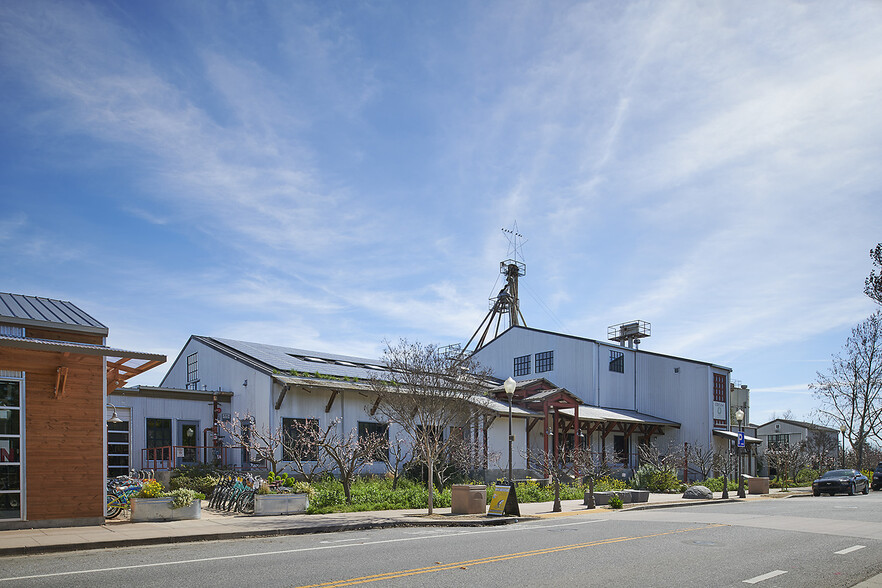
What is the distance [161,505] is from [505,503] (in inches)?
338

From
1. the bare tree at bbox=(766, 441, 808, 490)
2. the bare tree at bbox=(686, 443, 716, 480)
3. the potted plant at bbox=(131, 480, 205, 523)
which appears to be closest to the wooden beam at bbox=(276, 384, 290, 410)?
the potted plant at bbox=(131, 480, 205, 523)


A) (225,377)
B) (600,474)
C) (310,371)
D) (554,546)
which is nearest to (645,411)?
(600,474)

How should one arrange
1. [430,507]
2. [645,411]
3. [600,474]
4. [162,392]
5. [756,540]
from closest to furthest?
[756,540]
[430,507]
[162,392]
[600,474]
[645,411]

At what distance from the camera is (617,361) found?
44625 millimetres

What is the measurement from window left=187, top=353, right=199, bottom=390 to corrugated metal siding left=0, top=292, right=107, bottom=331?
47.8 feet

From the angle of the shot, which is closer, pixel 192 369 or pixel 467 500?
pixel 467 500

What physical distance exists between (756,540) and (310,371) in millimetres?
19744

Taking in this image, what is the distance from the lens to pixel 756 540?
46.7 ft

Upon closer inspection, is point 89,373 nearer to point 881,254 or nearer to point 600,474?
point 881,254

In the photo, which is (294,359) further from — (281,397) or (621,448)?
(621,448)

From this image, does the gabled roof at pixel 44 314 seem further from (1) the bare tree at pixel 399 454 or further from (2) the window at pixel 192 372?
(2) the window at pixel 192 372

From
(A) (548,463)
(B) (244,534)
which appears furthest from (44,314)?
(A) (548,463)

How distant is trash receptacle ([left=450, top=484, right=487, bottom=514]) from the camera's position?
19359mm

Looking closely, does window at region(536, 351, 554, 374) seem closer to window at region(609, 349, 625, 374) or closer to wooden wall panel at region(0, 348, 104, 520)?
window at region(609, 349, 625, 374)
